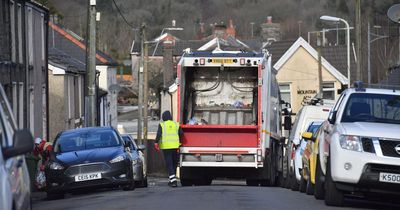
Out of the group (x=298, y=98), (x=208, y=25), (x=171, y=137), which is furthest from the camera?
(x=208, y=25)

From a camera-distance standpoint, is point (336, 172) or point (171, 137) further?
point (171, 137)

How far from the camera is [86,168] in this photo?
17.9 metres

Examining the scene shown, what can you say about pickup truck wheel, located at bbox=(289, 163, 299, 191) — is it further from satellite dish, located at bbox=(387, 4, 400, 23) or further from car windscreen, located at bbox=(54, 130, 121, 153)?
satellite dish, located at bbox=(387, 4, 400, 23)

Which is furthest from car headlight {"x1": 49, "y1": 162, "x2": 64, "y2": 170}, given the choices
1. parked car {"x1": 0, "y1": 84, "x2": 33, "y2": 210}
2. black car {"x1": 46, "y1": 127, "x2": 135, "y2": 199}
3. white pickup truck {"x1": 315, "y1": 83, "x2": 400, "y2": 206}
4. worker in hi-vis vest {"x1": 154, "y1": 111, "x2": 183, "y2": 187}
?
parked car {"x1": 0, "y1": 84, "x2": 33, "y2": 210}

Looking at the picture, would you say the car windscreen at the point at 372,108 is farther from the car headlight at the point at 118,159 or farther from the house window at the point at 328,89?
the house window at the point at 328,89

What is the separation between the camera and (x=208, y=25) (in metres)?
106

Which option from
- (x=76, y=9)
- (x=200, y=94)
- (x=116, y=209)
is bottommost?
(x=116, y=209)

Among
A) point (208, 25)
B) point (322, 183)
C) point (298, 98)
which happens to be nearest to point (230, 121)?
point (322, 183)

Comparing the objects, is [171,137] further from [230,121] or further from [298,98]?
[298,98]

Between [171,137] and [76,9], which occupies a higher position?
[76,9]

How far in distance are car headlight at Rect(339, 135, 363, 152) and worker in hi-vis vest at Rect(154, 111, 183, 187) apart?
8.09 meters

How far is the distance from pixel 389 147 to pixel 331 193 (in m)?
1.15

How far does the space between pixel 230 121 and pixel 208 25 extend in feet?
278

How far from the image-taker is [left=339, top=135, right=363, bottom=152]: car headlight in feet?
40.3
